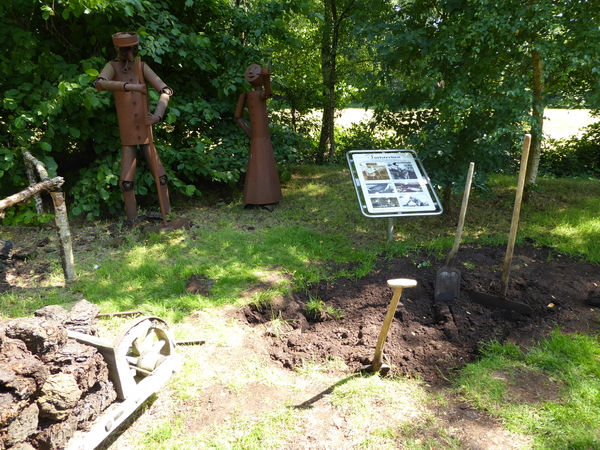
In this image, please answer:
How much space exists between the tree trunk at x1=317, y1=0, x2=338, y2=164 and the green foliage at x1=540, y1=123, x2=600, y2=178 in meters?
3.88

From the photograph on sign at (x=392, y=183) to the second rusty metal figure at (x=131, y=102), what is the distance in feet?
7.36

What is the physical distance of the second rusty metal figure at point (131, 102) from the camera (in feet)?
15.3

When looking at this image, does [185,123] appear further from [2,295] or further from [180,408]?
[180,408]

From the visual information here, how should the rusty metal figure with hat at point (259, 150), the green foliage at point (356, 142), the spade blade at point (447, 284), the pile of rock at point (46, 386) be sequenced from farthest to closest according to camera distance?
the green foliage at point (356, 142)
the rusty metal figure with hat at point (259, 150)
the spade blade at point (447, 284)
the pile of rock at point (46, 386)

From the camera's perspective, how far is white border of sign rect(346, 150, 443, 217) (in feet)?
14.9

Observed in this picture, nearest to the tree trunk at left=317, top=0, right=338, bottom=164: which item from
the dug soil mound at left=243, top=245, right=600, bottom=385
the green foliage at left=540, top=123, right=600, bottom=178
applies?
the green foliage at left=540, top=123, right=600, bottom=178

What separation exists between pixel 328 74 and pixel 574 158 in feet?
15.3

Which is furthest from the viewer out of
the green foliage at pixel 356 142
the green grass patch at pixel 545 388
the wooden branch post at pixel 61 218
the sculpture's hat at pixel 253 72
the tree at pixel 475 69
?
the green foliage at pixel 356 142

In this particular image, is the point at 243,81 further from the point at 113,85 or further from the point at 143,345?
the point at 143,345

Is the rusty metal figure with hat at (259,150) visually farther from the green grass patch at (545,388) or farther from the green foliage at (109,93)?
the green grass patch at (545,388)

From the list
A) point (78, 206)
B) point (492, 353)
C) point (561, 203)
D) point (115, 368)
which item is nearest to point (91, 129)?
point (78, 206)

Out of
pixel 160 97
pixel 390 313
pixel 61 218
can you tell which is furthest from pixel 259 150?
pixel 390 313

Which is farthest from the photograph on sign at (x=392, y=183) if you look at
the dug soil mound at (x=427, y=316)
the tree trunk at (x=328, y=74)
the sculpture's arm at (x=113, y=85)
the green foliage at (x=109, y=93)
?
the tree trunk at (x=328, y=74)

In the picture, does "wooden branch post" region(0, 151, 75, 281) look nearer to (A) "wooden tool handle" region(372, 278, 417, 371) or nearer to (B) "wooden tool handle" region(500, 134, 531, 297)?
(A) "wooden tool handle" region(372, 278, 417, 371)
